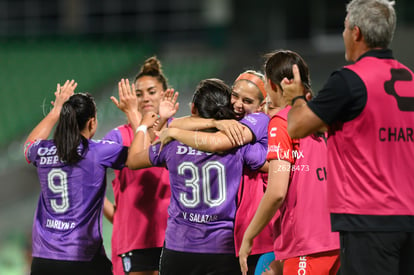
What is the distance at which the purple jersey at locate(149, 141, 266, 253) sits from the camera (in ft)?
13.1

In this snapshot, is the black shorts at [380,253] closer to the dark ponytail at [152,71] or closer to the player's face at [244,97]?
the player's face at [244,97]

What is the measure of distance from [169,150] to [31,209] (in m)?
8.11

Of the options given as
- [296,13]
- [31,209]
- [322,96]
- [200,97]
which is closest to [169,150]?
[200,97]

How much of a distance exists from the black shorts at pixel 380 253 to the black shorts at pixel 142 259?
213cm

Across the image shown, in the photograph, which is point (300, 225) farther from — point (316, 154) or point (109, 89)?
point (109, 89)

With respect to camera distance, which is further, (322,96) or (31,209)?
(31,209)

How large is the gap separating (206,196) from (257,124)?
530 mm

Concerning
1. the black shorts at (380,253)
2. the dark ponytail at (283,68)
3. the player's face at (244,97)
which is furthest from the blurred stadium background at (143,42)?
the black shorts at (380,253)

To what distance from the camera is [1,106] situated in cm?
1516

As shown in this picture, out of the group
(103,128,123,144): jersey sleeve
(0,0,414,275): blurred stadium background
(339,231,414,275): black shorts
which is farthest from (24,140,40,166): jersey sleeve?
(0,0,414,275): blurred stadium background

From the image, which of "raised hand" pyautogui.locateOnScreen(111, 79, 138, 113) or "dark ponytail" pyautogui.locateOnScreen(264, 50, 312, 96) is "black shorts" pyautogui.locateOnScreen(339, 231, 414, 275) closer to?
"dark ponytail" pyautogui.locateOnScreen(264, 50, 312, 96)

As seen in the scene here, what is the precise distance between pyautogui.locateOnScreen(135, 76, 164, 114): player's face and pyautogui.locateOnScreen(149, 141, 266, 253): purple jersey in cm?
127

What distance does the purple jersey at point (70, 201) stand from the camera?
4508mm

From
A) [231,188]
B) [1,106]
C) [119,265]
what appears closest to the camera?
[231,188]
